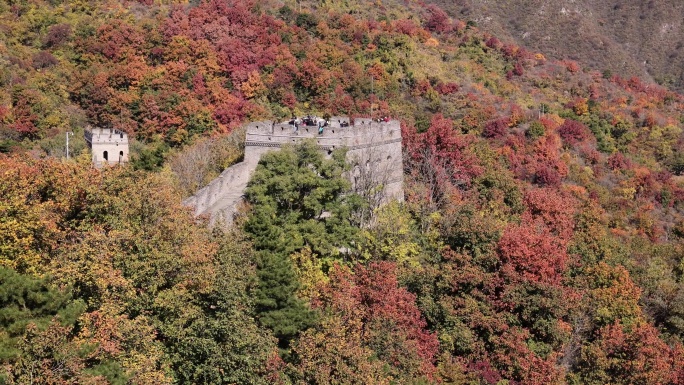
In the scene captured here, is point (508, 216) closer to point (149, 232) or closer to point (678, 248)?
point (678, 248)

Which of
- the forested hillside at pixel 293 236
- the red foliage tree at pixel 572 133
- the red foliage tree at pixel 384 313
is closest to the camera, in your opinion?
the forested hillside at pixel 293 236

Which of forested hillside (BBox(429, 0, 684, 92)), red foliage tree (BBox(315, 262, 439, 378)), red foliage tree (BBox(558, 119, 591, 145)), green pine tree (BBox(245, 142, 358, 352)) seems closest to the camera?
red foliage tree (BBox(315, 262, 439, 378))

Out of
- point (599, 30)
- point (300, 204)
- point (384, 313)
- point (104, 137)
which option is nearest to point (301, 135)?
point (300, 204)

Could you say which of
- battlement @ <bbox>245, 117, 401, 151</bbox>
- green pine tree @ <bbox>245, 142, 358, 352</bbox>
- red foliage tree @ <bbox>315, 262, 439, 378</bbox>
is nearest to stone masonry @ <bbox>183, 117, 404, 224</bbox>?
battlement @ <bbox>245, 117, 401, 151</bbox>

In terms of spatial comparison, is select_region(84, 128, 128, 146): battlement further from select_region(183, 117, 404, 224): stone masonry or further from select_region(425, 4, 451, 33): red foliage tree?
select_region(425, 4, 451, 33): red foliage tree

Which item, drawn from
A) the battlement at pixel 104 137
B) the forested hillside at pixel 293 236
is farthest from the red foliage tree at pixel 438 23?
the battlement at pixel 104 137

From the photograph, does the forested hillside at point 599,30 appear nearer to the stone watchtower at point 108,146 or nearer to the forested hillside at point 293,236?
the forested hillside at point 293,236

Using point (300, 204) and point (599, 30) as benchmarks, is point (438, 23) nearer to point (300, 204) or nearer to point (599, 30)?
point (599, 30)
